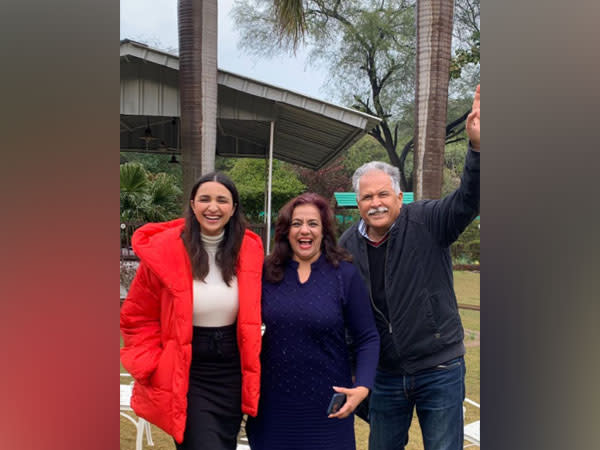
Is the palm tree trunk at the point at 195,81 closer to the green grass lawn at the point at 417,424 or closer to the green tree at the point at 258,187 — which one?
the green grass lawn at the point at 417,424

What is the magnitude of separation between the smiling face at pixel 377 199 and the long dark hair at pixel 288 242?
0.54 feet

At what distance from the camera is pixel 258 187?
78.5 feet

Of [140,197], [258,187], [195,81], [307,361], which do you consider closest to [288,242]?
[307,361]

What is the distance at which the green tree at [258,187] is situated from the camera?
23.0 metres

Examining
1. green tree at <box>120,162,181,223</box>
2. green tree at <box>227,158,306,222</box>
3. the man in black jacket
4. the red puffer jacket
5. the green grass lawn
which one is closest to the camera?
the red puffer jacket

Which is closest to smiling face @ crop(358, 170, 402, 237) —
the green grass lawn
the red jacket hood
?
the red jacket hood

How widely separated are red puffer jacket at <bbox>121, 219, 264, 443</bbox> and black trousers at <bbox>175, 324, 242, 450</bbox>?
0.05 meters

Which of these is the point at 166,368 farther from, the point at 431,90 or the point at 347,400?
the point at 431,90

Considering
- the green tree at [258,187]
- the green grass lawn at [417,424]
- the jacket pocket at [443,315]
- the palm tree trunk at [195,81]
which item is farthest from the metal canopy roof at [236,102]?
the green tree at [258,187]

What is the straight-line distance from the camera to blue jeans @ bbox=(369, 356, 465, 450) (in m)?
2.41

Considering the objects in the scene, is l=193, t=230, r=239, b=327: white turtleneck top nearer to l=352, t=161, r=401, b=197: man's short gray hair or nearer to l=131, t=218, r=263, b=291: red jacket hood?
l=131, t=218, r=263, b=291: red jacket hood

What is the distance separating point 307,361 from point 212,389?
0.42 metres
